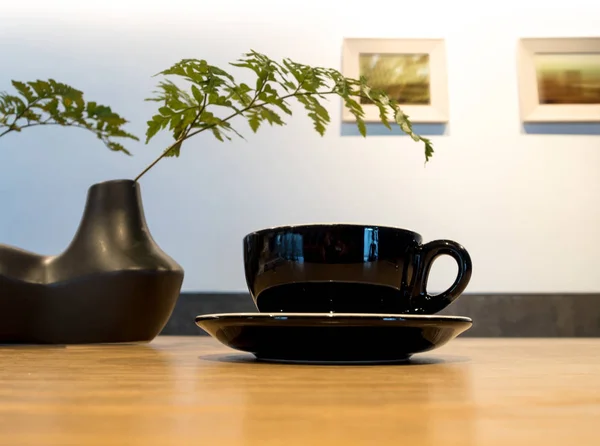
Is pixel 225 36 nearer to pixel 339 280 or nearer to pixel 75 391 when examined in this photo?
pixel 339 280

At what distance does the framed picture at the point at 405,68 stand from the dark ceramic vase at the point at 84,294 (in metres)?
1.00

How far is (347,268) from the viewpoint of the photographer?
447 mm

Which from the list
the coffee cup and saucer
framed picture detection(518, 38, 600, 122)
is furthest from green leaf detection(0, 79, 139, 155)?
framed picture detection(518, 38, 600, 122)

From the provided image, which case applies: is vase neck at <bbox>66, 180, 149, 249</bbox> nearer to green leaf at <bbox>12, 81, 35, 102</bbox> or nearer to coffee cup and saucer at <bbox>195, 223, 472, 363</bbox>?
green leaf at <bbox>12, 81, 35, 102</bbox>

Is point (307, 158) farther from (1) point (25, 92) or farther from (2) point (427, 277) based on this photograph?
(2) point (427, 277)

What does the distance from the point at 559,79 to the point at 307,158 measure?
716 mm

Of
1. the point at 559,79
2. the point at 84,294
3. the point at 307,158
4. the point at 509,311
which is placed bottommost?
the point at 509,311

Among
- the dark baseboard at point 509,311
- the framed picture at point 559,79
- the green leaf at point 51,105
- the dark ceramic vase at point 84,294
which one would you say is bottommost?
the dark baseboard at point 509,311

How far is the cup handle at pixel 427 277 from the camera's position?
1.51 feet

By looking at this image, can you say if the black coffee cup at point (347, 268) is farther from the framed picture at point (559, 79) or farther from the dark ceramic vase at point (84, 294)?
Answer: the framed picture at point (559, 79)

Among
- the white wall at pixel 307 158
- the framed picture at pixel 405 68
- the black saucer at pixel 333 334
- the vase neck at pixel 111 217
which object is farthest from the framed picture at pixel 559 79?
the black saucer at pixel 333 334

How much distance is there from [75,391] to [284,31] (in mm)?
1452

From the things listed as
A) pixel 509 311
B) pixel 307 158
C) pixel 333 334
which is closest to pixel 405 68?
pixel 307 158

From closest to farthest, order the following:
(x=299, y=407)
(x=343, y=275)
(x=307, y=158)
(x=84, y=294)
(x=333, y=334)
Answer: (x=299, y=407), (x=333, y=334), (x=343, y=275), (x=84, y=294), (x=307, y=158)
